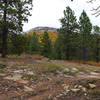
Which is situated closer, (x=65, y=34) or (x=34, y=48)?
(x=65, y=34)

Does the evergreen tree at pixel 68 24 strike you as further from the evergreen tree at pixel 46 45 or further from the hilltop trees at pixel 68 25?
the evergreen tree at pixel 46 45

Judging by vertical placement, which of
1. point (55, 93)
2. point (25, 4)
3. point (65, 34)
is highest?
point (25, 4)

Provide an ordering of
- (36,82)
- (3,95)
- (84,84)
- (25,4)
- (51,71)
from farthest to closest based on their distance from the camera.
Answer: (25,4) < (51,71) < (36,82) < (84,84) < (3,95)

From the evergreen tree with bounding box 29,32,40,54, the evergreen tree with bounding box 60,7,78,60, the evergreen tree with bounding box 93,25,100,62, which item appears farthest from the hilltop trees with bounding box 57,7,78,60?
the evergreen tree with bounding box 29,32,40,54

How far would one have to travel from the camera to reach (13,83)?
6.93 metres

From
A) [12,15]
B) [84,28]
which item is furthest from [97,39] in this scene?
[12,15]

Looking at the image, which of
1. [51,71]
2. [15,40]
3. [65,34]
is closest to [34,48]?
[65,34]

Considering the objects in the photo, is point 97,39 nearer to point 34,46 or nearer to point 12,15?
point 34,46

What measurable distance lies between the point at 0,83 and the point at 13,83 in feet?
1.97

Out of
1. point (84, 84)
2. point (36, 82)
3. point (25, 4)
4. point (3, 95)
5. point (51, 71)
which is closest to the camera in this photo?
point (3, 95)

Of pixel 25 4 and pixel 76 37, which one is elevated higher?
pixel 25 4

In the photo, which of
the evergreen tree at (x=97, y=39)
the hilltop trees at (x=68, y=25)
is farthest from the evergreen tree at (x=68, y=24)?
the evergreen tree at (x=97, y=39)

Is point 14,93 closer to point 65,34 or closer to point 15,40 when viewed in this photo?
point 15,40

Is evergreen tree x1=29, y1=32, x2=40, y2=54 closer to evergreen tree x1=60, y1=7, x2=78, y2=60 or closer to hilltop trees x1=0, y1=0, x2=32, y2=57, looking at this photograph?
evergreen tree x1=60, y1=7, x2=78, y2=60
